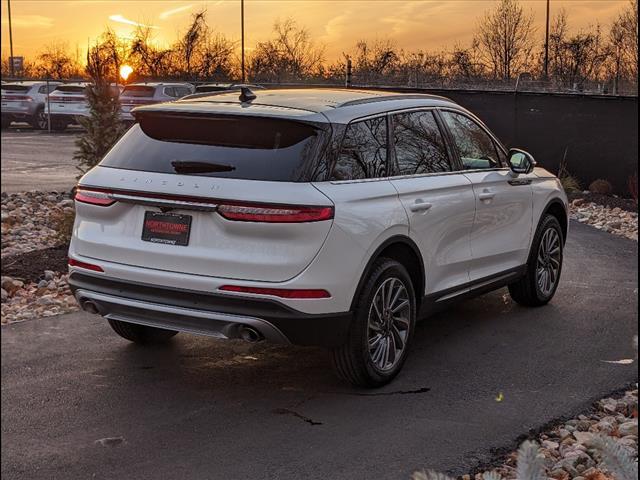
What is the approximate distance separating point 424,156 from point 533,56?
1575 centimetres

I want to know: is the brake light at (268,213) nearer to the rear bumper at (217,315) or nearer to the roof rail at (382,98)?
the rear bumper at (217,315)

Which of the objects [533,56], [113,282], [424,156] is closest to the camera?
[113,282]

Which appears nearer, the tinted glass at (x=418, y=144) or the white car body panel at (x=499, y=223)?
the tinted glass at (x=418, y=144)

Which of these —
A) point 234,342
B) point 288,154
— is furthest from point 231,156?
point 234,342

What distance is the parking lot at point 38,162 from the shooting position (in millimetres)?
15414

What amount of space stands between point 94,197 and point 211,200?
85 cm

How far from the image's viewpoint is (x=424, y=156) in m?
6.19

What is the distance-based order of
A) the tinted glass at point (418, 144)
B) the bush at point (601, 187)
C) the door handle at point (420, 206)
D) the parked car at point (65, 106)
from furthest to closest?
1. the parked car at point (65, 106)
2. the bush at point (601, 187)
3. the tinted glass at point (418, 144)
4. the door handle at point (420, 206)

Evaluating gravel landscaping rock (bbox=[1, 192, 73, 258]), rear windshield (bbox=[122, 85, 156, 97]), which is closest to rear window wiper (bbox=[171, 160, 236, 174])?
gravel landscaping rock (bbox=[1, 192, 73, 258])

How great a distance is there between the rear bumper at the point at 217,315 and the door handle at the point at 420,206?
933 mm

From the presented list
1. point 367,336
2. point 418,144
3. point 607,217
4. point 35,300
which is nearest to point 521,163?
point 418,144

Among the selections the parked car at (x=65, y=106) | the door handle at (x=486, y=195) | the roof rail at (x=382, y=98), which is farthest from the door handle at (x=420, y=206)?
the parked car at (x=65, y=106)

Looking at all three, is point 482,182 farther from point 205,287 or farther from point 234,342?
point 205,287

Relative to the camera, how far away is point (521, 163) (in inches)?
284
